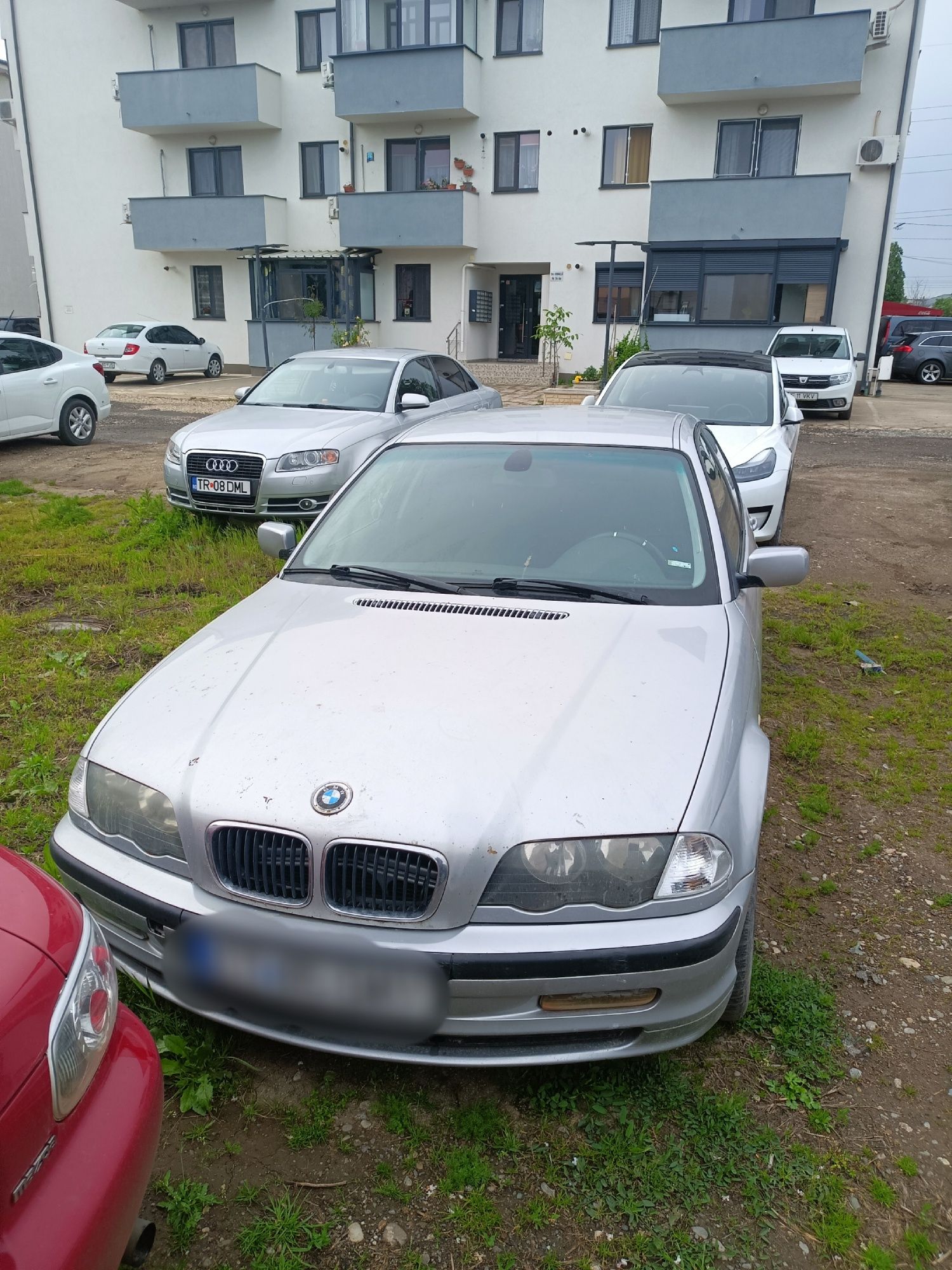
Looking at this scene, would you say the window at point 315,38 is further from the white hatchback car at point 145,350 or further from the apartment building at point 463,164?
the white hatchback car at point 145,350

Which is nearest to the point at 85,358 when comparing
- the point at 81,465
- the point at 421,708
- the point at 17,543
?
the point at 81,465

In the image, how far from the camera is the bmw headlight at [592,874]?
7.09 feet

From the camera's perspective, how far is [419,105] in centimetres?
2408

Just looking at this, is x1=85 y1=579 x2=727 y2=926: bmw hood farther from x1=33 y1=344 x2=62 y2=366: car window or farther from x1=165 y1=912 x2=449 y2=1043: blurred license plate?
x1=33 y1=344 x2=62 y2=366: car window

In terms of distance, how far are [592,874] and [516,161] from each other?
85.9ft

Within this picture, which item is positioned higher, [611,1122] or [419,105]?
[419,105]

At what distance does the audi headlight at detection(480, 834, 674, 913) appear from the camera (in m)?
2.16

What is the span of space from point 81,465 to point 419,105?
55.6 ft

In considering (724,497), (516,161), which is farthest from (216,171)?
(724,497)

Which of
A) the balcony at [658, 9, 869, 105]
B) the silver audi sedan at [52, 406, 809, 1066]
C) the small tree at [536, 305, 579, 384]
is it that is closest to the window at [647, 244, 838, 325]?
the small tree at [536, 305, 579, 384]

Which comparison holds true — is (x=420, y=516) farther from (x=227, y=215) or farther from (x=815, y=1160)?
(x=227, y=215)

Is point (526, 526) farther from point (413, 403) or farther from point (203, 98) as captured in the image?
point (203, 98)

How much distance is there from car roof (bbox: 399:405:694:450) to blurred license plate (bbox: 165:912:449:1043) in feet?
7.75

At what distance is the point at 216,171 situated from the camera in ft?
89.6
